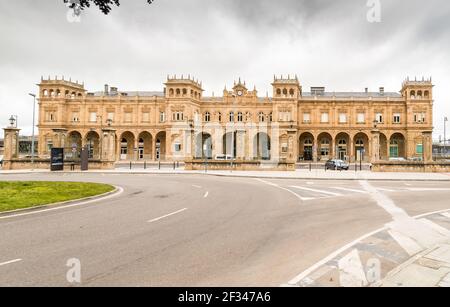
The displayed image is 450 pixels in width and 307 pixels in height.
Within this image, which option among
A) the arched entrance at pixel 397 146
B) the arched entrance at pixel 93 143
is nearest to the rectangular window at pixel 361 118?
the arched entrance at pixel 397 146

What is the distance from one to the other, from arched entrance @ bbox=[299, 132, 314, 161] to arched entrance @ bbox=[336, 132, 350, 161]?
541 centimetres

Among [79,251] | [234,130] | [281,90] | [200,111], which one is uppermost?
[281,90]

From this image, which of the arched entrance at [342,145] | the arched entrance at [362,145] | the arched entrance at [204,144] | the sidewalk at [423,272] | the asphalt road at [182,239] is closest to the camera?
the sidewalk at [423,272]

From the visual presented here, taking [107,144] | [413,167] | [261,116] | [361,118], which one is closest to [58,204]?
[107,144]

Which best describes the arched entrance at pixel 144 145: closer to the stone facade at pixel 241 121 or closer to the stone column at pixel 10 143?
the stone facade at pixel 241 121

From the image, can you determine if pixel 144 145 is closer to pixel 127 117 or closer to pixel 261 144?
pixel 127 117

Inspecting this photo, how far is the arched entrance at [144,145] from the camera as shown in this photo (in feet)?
206

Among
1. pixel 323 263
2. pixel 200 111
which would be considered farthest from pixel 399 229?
pixel 200 111

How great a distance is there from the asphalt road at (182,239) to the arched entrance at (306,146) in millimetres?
50528

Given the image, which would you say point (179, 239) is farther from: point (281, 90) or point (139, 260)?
point (281, 90)

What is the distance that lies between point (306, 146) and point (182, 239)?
5872 centimetres
